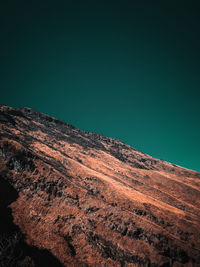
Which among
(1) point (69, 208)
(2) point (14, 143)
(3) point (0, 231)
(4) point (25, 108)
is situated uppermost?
(4) point (25, 108)

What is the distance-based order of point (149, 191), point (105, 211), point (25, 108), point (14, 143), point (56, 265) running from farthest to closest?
point (25, 108), point (149, 191), point (14, 143), point (105, 211), point (56, 265)

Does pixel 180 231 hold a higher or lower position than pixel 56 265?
higher

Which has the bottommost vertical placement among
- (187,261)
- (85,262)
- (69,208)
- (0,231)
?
(0,231)

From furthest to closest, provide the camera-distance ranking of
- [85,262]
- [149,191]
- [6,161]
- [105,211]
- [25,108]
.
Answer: [25,108] < [149,191] < [6,161] < [105,211] < [85,262]

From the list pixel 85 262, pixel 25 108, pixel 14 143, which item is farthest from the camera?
pixel 25 108

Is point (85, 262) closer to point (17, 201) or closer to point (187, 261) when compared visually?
point (187, 261)

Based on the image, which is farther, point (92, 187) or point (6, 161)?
point (92, 187)

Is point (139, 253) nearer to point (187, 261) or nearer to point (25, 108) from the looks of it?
point (187, 261)

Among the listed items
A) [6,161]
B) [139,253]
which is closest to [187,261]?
[139,253]

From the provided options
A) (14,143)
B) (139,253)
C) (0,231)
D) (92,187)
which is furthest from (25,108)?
(139,253)
